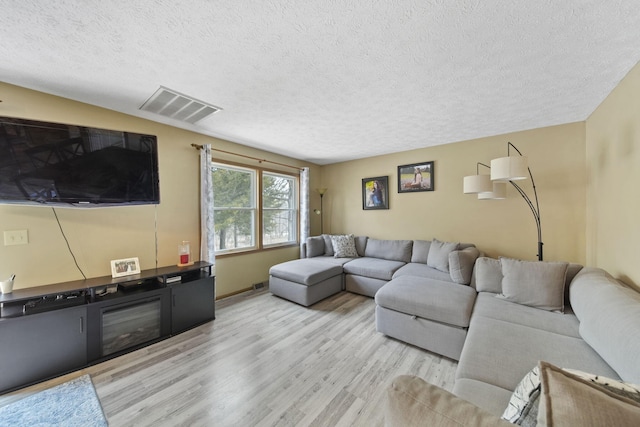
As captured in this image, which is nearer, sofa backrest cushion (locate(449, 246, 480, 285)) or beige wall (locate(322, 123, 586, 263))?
sofa backrest cushion (locate(449, 246, 480, 285))

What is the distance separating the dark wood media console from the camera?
1.70 metres

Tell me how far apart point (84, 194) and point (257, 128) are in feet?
6.06

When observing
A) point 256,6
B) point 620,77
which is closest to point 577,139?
point 620,77

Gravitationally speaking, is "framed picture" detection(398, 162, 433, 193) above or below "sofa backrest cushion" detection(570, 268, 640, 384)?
above

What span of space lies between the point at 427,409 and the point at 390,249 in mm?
3533

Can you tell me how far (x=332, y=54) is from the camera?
1.59m

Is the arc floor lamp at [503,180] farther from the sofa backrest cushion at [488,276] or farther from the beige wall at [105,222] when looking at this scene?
the beige wall at [105,222]

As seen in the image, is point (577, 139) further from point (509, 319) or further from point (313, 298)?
point (313, 298)

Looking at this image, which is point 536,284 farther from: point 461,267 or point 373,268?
point 373,268

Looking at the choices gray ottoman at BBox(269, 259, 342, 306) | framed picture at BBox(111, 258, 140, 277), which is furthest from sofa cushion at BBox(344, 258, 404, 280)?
framed picture at BBox(111, 258, 140, 277)

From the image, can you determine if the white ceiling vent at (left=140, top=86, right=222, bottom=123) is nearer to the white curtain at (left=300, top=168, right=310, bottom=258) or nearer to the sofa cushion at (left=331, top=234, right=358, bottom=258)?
the white curtain at (left=300, top=168, right=310, bottom=258)

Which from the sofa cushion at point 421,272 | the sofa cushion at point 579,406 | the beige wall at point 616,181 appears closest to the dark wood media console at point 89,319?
the sofa cushion at point 421,272

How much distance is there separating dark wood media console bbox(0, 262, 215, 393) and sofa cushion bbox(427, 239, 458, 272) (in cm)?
309

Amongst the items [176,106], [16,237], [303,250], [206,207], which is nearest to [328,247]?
[303,250]
